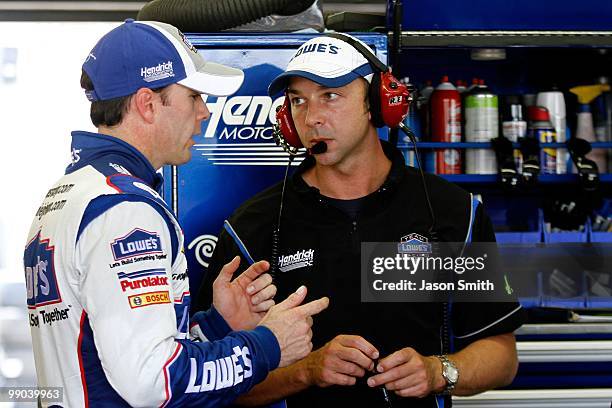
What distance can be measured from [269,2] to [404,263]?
938mm

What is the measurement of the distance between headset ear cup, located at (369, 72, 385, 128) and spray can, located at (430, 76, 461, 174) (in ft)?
3.20

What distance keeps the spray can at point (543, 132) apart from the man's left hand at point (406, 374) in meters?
1.43

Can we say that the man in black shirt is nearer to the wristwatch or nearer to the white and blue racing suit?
the wristwatch

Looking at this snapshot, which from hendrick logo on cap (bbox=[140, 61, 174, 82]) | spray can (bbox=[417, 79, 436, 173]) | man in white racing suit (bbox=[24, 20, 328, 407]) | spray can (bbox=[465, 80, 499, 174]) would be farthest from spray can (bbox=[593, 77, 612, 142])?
hendrick logo on cap (bbox=[140, 61, 174, 82])

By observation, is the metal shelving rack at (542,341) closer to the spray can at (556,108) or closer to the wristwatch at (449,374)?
the spray can at (556,108)

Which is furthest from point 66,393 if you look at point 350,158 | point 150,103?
point 350,158

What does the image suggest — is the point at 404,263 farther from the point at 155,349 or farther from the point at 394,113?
the point at 155,349

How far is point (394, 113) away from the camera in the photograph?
2.41m

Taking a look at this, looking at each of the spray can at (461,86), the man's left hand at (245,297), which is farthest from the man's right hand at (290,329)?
the spray can at (461,86)

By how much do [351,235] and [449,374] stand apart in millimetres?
439

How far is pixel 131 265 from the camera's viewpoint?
5.15 ft

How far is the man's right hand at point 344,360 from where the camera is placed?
6.98ft

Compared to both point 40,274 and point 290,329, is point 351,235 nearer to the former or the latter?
point 290,329

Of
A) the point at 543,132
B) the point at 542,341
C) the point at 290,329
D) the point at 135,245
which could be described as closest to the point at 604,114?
the point at 543,132
